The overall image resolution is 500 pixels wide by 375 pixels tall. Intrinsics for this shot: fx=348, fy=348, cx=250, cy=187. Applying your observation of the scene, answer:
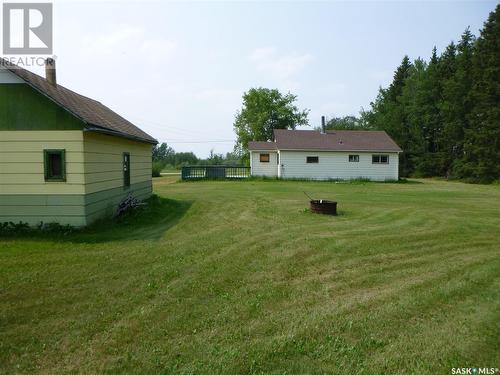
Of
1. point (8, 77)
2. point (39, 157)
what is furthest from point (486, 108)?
point (8, 77)

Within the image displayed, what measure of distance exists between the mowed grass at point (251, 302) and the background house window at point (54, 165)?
1.67 metres

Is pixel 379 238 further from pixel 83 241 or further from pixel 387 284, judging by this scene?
pixel 83 241

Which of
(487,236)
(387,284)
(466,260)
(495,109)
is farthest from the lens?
(495,109)

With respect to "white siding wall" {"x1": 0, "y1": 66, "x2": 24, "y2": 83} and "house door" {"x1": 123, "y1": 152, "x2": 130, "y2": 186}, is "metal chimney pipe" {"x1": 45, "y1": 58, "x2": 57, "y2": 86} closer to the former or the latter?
"white siding wall" {"x1": 0, "y1": 66, "x2": 24, "y2": 83}

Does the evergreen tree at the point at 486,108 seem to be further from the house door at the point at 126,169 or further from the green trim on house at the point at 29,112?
the green trim on house at the point at 29,112

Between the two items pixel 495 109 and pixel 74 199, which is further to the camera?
pixel 495 109

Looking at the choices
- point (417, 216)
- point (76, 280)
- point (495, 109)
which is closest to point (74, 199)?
point (76, 280)

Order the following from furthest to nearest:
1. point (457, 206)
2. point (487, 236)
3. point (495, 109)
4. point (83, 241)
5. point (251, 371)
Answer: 1. point (495, 109)
2. point (457, 206)
3. point (487, 236)
4. point (83, 241)
5. point (251, 371)

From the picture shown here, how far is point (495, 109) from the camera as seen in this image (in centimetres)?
3055

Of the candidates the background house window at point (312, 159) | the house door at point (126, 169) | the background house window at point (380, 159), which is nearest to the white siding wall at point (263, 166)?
the background house window at point (312, 159)

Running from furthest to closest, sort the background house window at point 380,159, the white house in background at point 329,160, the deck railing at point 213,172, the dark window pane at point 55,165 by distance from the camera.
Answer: the deck railing at point 213,172 < the background house window at point 380,159 < the white house in background at point 329,160 < the dark window pane at point 55,165

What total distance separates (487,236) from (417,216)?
296 cm

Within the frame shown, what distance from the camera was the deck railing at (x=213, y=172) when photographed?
3201cm

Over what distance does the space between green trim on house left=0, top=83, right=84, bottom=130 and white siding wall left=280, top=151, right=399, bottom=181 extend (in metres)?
22.9
